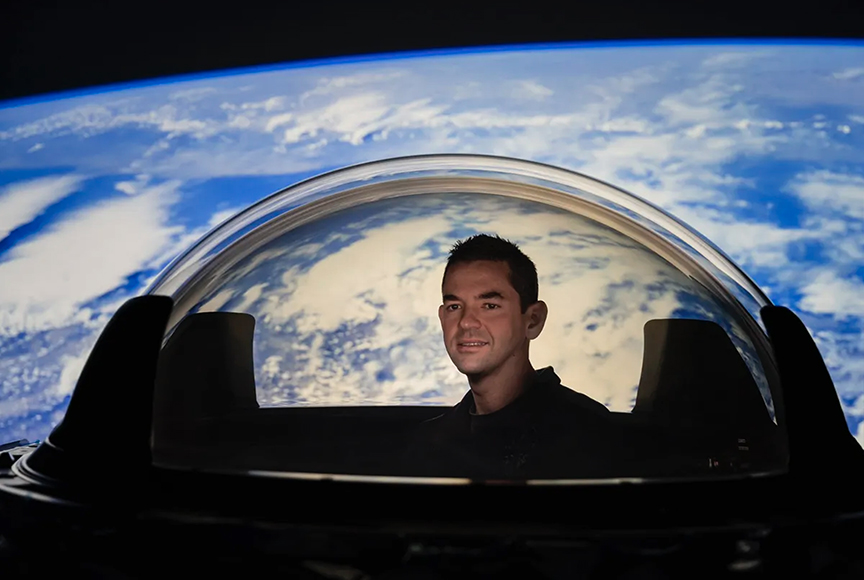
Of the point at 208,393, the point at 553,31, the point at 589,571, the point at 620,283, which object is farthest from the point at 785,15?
the point at 589,571

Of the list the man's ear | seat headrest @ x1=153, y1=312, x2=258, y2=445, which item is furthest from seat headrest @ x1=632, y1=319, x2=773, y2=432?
seat headrest @ x1=153, y1=312, x2=258, y2=445

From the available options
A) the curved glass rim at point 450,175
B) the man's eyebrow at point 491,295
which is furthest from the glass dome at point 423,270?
the man's eyebrow at point 491,295

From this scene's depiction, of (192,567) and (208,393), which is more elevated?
(208,393)

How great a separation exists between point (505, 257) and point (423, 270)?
0.18m

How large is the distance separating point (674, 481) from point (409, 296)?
0.91 metres

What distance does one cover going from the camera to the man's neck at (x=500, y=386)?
1.70 m

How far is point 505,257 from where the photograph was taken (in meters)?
1.62

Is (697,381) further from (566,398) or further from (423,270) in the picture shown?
(423,270)

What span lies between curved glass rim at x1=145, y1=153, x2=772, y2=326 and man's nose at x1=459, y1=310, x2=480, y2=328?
12.3 inches

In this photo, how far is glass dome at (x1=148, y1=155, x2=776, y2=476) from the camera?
1469mm

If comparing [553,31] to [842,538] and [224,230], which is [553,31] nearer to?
[224,230]

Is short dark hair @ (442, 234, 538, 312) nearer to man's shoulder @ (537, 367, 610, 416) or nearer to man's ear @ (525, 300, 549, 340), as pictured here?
man's ear @ (525, 300, 549, 340)

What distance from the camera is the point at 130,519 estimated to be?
2.73 ft

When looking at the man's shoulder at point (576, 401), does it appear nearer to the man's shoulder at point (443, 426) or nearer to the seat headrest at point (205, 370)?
the man's shoulder at point (443, 426)
